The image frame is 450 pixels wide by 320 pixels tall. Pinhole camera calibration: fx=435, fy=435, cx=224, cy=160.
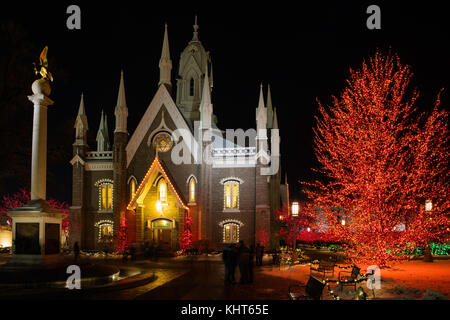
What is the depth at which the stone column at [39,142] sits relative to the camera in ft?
58.3

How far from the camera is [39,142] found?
18.0m

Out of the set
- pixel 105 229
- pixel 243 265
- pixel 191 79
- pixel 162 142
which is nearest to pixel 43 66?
pixel 243 265

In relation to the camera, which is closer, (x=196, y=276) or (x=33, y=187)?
(x=33, y=187)

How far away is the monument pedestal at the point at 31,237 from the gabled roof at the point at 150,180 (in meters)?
18.4

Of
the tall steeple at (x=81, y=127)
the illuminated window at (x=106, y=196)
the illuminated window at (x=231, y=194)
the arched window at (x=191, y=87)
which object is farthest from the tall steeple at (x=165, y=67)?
the illuminated window at (x=231, y=194)

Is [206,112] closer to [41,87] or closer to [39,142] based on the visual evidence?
[41,87]

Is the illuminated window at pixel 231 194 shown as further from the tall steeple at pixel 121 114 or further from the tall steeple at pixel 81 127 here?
the tall steeple at pixel 81 127

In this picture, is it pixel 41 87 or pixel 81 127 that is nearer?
pixel 41 87

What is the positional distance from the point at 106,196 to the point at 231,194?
37.8 ft

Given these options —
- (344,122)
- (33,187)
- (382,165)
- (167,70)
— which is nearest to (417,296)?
(382,165)

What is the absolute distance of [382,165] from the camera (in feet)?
64.3

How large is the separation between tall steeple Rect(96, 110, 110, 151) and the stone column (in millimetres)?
32635
